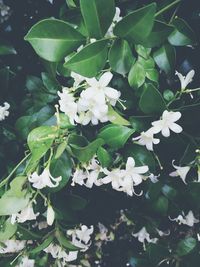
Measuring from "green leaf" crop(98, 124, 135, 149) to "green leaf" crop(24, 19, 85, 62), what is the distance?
179mm

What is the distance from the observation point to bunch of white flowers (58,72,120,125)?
791 millimetres

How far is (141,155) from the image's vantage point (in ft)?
2.93

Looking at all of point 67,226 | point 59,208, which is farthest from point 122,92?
point 67,226

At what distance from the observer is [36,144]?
2.72ft

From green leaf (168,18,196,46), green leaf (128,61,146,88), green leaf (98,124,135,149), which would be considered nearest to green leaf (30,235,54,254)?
green leaf (98,124,135,149)

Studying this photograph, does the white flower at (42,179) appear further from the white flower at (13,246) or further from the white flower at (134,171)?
the white flower at (13,246)

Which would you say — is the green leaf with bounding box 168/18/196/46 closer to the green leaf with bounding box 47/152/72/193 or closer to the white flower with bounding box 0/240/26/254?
the green leaf with bounding box 47/152/72/193

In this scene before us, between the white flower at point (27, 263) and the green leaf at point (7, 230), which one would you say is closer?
the green leaf at point (7, 230)

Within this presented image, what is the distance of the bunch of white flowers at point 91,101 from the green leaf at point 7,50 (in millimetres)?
446

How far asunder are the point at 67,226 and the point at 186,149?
0.46m

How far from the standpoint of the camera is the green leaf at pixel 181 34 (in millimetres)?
902

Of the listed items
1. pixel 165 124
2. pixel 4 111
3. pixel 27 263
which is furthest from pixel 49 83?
pixel 27 263

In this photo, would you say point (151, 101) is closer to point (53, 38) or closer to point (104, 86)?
point (104, 86)

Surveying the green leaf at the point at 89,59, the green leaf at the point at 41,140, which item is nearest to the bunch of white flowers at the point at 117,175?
the green leaf at the point at 41,140
